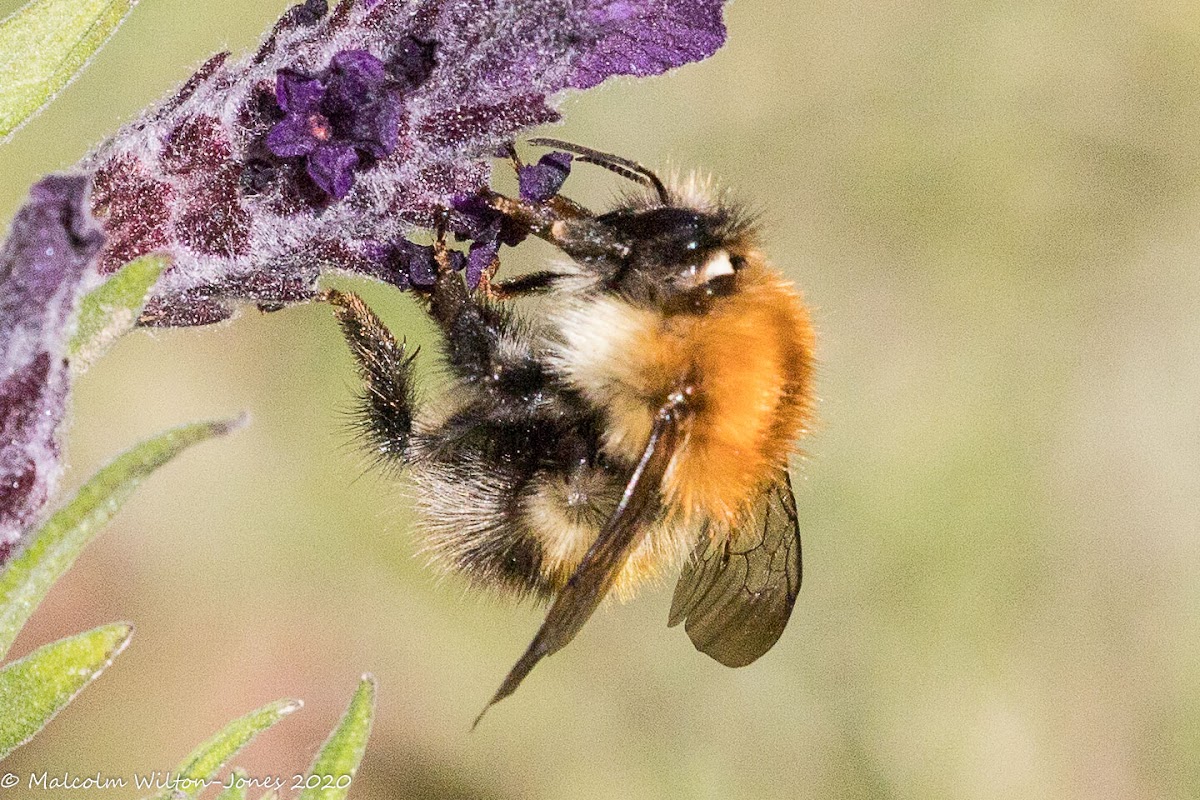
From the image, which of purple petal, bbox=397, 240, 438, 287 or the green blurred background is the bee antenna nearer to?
purple petal, bbox=397, 240, 438, 287

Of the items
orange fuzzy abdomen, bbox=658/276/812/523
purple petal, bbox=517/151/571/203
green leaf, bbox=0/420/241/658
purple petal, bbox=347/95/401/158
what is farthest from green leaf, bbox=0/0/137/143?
orange fuzzy abdomen, bbox=658/276/812/523

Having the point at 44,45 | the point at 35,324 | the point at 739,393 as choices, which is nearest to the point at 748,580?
the point at 739,393

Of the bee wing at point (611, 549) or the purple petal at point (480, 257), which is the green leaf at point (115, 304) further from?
the bee wing at point (611, 549)

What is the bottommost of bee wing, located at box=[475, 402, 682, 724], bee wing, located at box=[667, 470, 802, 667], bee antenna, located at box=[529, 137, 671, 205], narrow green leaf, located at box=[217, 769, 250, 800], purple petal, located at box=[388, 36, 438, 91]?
narrow green leaf, located at box=[217, 769, 250, 800]

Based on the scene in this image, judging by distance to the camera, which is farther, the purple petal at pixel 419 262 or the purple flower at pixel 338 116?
the purple petal at pixel 419 262

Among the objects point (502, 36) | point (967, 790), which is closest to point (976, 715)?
point (967, 790)

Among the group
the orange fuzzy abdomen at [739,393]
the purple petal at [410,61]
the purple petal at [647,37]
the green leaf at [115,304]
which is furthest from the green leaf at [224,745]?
the purple petal at [647,37]

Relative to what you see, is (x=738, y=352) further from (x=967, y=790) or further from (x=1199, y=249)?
(x=1199, y=249)
